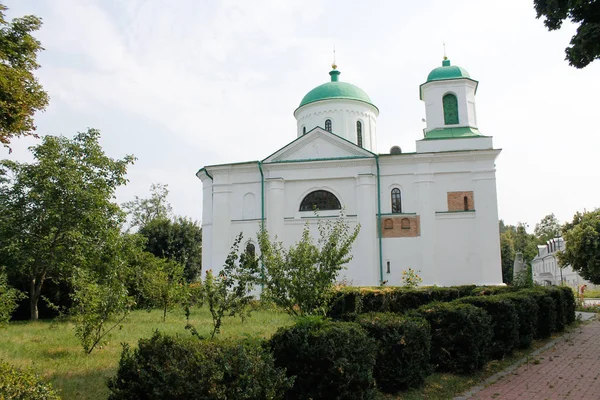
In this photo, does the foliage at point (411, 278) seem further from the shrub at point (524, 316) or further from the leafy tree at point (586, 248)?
the leafy tree at point (586, 248)

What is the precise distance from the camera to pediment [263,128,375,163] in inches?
942

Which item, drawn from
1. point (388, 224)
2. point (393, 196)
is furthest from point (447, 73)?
point (388, 224)

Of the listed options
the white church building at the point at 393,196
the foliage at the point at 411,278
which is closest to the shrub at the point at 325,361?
the foliage at the point at 411,278

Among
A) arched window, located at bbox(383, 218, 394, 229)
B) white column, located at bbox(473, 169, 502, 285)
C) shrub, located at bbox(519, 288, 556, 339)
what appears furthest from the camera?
arched window, located at bbox(383, 218, 394, 229)

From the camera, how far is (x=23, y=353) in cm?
876

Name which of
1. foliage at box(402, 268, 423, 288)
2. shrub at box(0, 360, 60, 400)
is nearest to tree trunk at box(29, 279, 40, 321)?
shrub at box(0, 360, 60, 400)

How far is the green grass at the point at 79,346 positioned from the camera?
7031 millimetres

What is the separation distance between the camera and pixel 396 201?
77.5 ft

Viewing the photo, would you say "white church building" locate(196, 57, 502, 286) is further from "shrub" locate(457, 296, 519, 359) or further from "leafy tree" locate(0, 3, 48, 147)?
"leafy tree" locate(0, 3, 48, 147)

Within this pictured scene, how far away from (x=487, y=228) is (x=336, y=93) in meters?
11.3

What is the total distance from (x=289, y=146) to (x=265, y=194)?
2.71 m

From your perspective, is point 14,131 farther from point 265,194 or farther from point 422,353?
point 265,194

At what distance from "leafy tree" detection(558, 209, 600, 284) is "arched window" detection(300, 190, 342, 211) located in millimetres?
11989

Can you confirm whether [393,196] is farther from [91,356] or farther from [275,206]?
[91,356]
